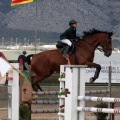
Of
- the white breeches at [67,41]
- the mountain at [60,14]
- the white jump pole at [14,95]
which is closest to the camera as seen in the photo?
the white jump pole at [14,95]

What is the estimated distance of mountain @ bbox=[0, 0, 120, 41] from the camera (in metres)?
116

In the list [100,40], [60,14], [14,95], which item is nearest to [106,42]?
[100,40]

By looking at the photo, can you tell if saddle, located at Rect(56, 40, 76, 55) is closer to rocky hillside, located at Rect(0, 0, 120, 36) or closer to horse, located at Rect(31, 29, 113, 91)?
horse, located at Rect(31, 29, 113, 91)

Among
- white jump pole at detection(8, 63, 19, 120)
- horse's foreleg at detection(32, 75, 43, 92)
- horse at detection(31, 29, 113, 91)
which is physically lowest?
Result: white jump pole at detection(8, 63, 19, 120)

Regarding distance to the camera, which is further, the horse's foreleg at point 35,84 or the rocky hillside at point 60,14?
the rocky hillside at point 60,14

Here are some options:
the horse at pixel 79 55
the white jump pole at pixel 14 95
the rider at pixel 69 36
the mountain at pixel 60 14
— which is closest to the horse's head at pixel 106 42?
the horse at pixel 79 55

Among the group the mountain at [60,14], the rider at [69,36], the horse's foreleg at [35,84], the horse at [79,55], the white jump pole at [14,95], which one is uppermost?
the mountain at [60,14]

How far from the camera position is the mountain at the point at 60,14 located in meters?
116

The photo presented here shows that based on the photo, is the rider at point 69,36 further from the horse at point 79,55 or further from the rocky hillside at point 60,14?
the rocky hillside at point 60,14

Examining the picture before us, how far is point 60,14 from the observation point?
12112cm

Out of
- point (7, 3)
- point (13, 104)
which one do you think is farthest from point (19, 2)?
point (7, 3)

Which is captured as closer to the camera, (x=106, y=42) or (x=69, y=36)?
(x=69, y=36)

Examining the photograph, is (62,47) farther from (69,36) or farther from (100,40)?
(100,40)

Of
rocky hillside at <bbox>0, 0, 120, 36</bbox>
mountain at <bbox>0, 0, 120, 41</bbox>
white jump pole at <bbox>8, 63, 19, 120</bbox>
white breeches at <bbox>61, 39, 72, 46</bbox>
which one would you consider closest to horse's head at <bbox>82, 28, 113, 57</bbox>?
white breeches at <bbox>61, 39, 72, 46</bbox>
